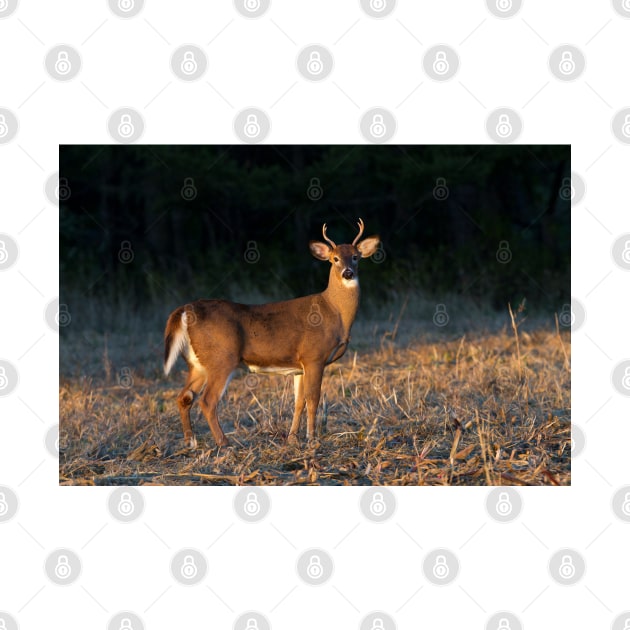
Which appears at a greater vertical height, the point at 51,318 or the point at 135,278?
the point at 135,278

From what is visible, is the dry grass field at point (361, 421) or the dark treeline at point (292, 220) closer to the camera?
the dry grass field at point (361, 421)

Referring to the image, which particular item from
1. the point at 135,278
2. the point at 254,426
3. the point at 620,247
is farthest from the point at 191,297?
the point at 620,247

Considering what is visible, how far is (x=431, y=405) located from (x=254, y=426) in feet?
5.30

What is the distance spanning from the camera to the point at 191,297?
1574cm

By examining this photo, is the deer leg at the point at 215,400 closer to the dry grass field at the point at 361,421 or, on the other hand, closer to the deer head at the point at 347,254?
the dry grass field at the point at 361,421

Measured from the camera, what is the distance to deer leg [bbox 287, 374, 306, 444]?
7359 millimetres

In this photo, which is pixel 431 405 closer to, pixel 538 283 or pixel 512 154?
pixel 538 283

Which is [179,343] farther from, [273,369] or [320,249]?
[320,249]

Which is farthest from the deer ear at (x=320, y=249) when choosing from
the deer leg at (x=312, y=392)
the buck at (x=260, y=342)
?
the deer leg at (x=312, y=392)

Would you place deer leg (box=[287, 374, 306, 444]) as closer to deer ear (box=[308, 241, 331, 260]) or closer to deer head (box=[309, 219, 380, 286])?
deer head (box=[309, 219, 380, 286])

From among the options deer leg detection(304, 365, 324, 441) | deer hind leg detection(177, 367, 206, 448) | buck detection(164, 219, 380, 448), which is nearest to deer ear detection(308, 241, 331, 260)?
buck detection(164, 219, 380, 448)

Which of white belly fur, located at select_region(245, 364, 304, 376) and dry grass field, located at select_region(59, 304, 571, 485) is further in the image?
white belly fur, located at select_region(245, 364, 304, 376)

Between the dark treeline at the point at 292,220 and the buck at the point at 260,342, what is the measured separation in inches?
271

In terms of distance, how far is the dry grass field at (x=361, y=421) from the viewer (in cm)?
651
